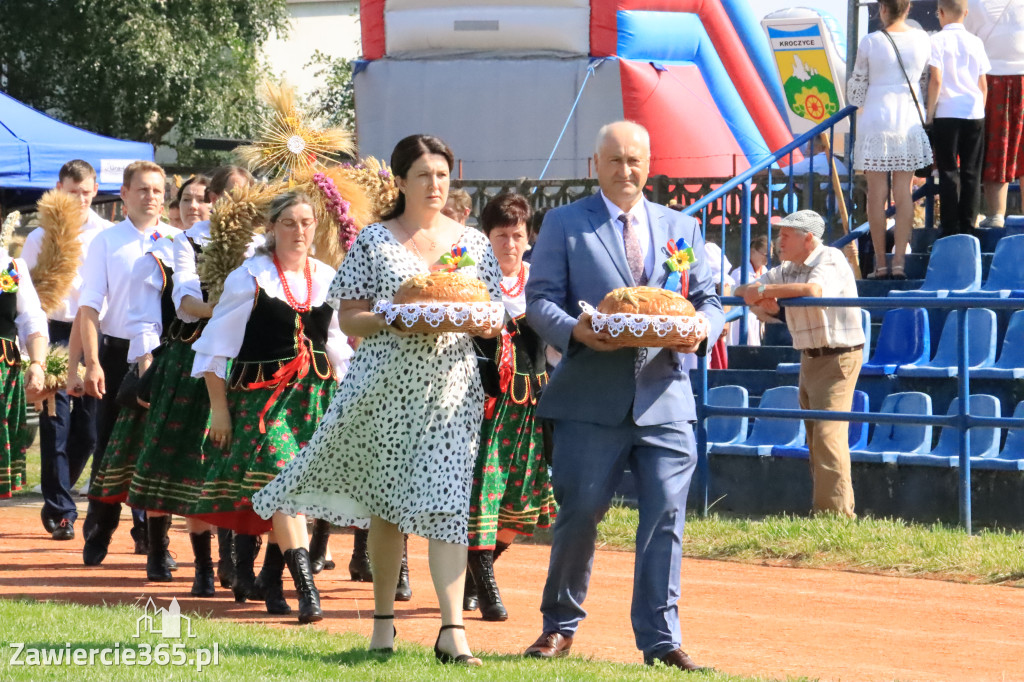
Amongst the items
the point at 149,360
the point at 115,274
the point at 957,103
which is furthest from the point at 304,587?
the point at 957,103

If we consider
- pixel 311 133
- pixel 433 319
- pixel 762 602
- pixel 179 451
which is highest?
pixel 311 133

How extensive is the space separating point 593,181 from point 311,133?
1028cm

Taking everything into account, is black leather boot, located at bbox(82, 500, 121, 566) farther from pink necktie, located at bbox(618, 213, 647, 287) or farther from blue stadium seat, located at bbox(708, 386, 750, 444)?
blue stadium seat, located at bbox(708, 386, 750, 444)

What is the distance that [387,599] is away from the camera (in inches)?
221

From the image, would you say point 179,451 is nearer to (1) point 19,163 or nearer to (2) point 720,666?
(2) point 720,666

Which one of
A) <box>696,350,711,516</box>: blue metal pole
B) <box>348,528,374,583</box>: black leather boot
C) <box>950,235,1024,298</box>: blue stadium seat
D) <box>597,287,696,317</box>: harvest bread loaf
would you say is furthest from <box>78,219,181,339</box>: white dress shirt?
<box>950,235,1024,298</box>: blue stadium seat

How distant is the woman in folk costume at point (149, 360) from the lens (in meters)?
7.83

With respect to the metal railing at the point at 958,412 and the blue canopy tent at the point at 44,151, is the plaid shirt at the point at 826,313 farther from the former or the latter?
the blue canopy tent at the point at 44,151

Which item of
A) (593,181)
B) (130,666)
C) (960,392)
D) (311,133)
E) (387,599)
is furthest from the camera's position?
(593,181)

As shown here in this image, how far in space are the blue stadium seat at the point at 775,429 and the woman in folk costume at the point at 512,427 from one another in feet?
10.4

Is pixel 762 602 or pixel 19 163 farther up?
pixel 19 163

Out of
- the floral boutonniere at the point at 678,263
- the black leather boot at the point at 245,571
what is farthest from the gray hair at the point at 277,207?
the floral boutonniere at the point at 678,263

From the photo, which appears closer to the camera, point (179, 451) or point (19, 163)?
point (179, 451)

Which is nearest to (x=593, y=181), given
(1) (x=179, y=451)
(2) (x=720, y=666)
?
(1) (x=179, y=451)
